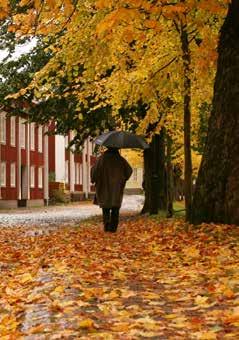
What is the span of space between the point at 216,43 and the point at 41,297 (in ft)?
31.8

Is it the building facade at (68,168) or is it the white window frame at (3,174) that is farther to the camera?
the building facade at (68,168)

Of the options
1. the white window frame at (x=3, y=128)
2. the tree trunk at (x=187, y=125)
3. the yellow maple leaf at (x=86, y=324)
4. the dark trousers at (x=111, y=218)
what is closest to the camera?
the yellow maple leaf at (x=86, y=324)

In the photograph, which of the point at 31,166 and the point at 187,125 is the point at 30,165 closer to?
the point at 31,166

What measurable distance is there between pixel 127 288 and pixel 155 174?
61.0 feet

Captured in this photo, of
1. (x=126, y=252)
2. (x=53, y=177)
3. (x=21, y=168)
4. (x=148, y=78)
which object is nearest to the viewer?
(x=126, y=252)

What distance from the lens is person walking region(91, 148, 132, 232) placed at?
15719 mm

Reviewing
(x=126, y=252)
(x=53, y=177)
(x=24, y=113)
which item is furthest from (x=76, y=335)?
(x=53, y=177)

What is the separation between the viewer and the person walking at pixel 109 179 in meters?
15.7

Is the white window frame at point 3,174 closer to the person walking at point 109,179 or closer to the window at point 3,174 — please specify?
the window at point 3,174

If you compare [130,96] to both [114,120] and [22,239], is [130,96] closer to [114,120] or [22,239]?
[22,239]

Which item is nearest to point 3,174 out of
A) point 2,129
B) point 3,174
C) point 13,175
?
point 3,174

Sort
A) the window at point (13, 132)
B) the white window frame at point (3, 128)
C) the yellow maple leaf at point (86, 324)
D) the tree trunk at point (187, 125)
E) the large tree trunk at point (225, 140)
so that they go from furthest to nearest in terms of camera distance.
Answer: the window at point (13, 132) < the white window frame at point (3, 128) < the tree trunk at point (187, 125) < the large tree trunk at point (225, 140) < the yellow maple leaf at point (86, 324)

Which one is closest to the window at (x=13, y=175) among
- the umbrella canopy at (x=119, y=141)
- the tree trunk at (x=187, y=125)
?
the tree trunk at (x=187, y=125)

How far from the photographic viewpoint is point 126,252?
12.0 meters
